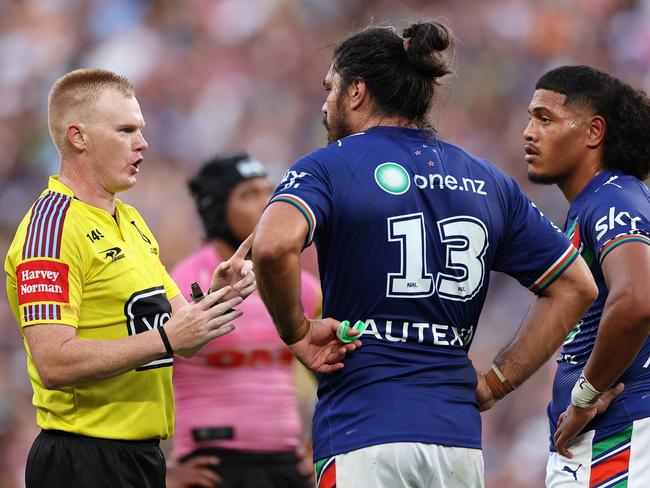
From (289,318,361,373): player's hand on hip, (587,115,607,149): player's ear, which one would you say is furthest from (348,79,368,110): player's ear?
(587,115,607,149): player's ear

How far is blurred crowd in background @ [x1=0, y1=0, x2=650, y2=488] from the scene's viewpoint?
1048cm

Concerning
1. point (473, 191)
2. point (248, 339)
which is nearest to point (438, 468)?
point (473, 191)

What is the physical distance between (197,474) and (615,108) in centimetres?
286

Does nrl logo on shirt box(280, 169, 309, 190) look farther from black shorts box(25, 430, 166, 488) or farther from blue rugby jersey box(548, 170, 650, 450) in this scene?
blue rugby jersey box(548, 170, 650, 450)

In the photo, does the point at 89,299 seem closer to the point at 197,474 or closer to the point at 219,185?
the point at 197,474

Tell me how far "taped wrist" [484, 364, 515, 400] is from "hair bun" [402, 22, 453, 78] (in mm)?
1152

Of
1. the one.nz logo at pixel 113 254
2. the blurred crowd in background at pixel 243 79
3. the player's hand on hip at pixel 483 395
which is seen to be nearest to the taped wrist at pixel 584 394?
the player's hand on hip at pixel 483 395

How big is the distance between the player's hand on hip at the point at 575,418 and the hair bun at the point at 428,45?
150 centimetres

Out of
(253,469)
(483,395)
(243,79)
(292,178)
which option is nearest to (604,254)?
(483,395)

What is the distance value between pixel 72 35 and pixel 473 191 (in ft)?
32.7

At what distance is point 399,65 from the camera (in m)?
3.95

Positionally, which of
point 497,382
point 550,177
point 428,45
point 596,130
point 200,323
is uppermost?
point 428,45

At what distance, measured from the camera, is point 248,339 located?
5.81 metres

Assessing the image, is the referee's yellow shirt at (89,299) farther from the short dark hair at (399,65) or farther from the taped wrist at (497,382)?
the taped wrist at (497,382)
